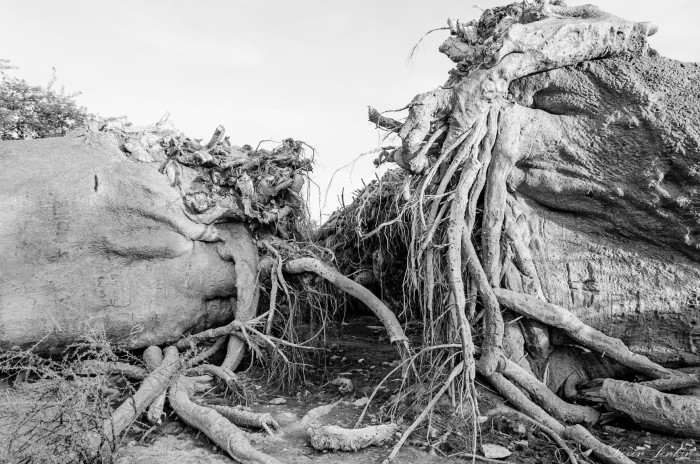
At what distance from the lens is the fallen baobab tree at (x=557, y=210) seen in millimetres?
5082

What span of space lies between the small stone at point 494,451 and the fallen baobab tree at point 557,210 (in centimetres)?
62

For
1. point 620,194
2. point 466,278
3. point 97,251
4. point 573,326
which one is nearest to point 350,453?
point 466,278

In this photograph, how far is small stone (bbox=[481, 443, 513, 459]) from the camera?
416 centimetres

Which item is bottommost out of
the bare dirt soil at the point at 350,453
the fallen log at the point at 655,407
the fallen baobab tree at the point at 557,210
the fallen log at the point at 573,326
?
the bare dirt soil at the point at 350,453

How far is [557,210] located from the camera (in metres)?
5.66

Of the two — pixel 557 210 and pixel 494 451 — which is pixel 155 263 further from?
pixel 557 210

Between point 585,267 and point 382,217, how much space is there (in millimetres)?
3030

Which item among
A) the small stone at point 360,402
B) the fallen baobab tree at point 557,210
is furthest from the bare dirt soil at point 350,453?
the fallen baobab tree at point 557,210

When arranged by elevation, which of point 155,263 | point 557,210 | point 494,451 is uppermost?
point 557,210

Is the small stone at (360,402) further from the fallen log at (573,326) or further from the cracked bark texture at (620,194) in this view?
the cracked bark texture at (620,194)

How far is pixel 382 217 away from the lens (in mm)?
7711

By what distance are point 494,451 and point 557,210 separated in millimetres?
2623

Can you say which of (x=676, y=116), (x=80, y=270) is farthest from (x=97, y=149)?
(x=676, y=116)

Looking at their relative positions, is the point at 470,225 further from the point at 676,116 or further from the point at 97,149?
the point at 97,149
